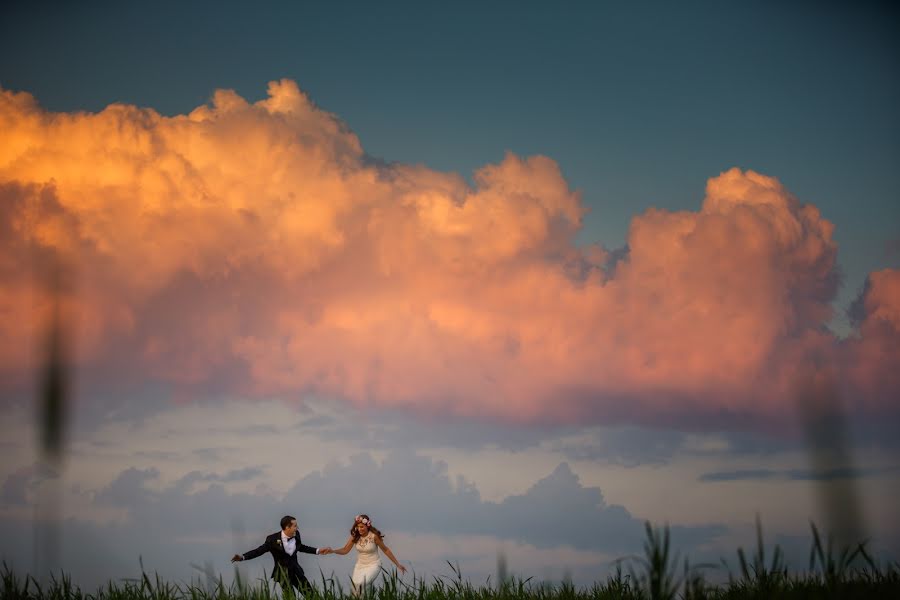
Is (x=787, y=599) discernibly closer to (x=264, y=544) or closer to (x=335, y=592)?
(x=335, y=592)

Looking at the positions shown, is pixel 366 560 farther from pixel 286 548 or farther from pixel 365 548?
pixel 286 548

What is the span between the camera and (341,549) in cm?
2134

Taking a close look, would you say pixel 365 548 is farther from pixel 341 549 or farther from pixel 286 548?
pixel 286 548

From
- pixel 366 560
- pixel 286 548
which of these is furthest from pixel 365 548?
pixel 286 548

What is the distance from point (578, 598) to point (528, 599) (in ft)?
3.22

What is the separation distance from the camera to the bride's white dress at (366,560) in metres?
20.7

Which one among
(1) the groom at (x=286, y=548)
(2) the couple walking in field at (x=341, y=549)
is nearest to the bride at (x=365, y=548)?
(2) the couple walking in field at (x=341, y=549)

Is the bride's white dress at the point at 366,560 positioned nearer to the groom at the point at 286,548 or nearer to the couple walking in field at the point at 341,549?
the couple walking in field at the point at 341,549

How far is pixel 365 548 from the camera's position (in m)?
21.0

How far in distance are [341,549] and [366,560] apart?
29.3 inches

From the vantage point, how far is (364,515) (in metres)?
21.4

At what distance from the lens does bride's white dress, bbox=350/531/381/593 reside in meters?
20.7

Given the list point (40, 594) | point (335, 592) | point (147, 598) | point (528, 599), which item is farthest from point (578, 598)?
point (40, 594)

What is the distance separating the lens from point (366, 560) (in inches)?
827
